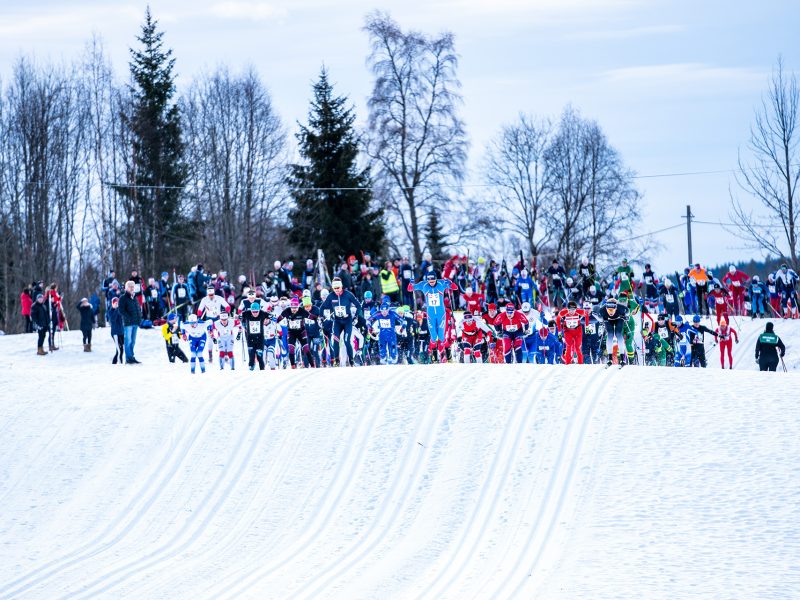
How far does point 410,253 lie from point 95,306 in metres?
20.3

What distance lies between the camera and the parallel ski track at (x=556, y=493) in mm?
11977

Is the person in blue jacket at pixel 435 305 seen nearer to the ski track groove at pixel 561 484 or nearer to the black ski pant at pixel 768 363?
the ski track groove at pixel 561 484

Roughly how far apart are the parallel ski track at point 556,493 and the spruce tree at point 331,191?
A: 81.0 feet

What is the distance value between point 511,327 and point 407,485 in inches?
312

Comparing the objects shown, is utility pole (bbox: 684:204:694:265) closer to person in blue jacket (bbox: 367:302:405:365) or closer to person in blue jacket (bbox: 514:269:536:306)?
person in blue jacket (bbox: 514:269:536:306)

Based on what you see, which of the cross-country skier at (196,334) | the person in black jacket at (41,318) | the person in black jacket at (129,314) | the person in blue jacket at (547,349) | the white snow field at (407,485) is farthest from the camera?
the person in black jacket at (41,318)

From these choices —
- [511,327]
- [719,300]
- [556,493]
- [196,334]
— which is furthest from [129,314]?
[719,300]

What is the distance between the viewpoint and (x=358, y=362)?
2362cm

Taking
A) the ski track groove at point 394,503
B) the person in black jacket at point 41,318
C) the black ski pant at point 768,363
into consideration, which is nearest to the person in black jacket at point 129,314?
the person in black jacket at point 41,318

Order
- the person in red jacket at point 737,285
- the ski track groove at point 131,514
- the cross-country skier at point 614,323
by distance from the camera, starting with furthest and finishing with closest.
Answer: the person in red jacket at point 737,285 → the cross-country skier at point 614,323 → the ski track groove at point 131,514

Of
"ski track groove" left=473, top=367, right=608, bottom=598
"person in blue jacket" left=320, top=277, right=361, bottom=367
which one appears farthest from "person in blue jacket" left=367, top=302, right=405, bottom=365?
"ski track groove" left=473, top=367, right=608, bottom=598

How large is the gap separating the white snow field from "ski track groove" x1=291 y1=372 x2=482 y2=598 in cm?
4

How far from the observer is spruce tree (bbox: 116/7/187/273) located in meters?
46.3

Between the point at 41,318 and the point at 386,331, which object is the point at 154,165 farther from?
the point at 386,331
